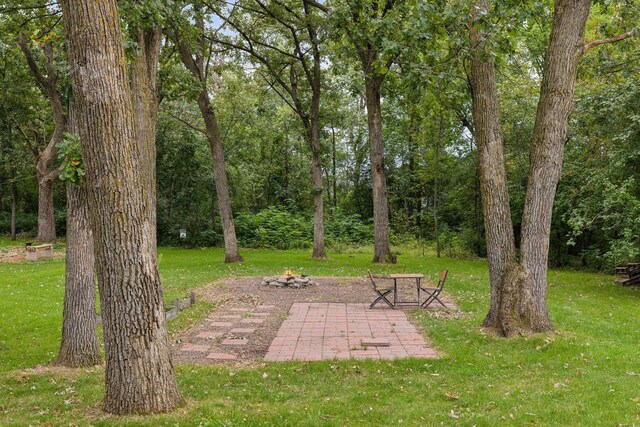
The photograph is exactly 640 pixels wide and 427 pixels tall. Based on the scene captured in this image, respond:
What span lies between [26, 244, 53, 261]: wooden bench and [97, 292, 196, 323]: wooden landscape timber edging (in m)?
10.7

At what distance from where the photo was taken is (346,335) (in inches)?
305

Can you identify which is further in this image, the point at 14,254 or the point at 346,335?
the point at 14,254

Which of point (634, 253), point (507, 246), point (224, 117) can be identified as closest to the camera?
point (507, 246)

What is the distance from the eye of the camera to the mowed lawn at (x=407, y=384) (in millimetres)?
4355

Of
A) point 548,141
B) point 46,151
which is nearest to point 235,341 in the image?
point 548,141

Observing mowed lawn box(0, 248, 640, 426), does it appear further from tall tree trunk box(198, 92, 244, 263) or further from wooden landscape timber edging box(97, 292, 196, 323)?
tall tree trunk box(198, 92, 244, 263)

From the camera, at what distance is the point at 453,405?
15.4 feet

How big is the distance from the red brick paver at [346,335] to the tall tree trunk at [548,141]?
175 centimetres

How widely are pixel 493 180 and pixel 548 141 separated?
905 millimetres

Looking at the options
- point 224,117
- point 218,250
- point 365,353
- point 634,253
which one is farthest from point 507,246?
point 224,117

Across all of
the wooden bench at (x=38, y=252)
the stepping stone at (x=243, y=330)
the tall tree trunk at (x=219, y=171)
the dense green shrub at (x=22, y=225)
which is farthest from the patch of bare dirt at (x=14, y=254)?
the stepping stone at (x=243, y=330)

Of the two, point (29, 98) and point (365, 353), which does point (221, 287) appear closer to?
point (365, 353)

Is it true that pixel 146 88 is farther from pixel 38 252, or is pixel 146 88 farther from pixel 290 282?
pixel 38 252

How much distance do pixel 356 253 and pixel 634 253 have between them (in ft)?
45.7
